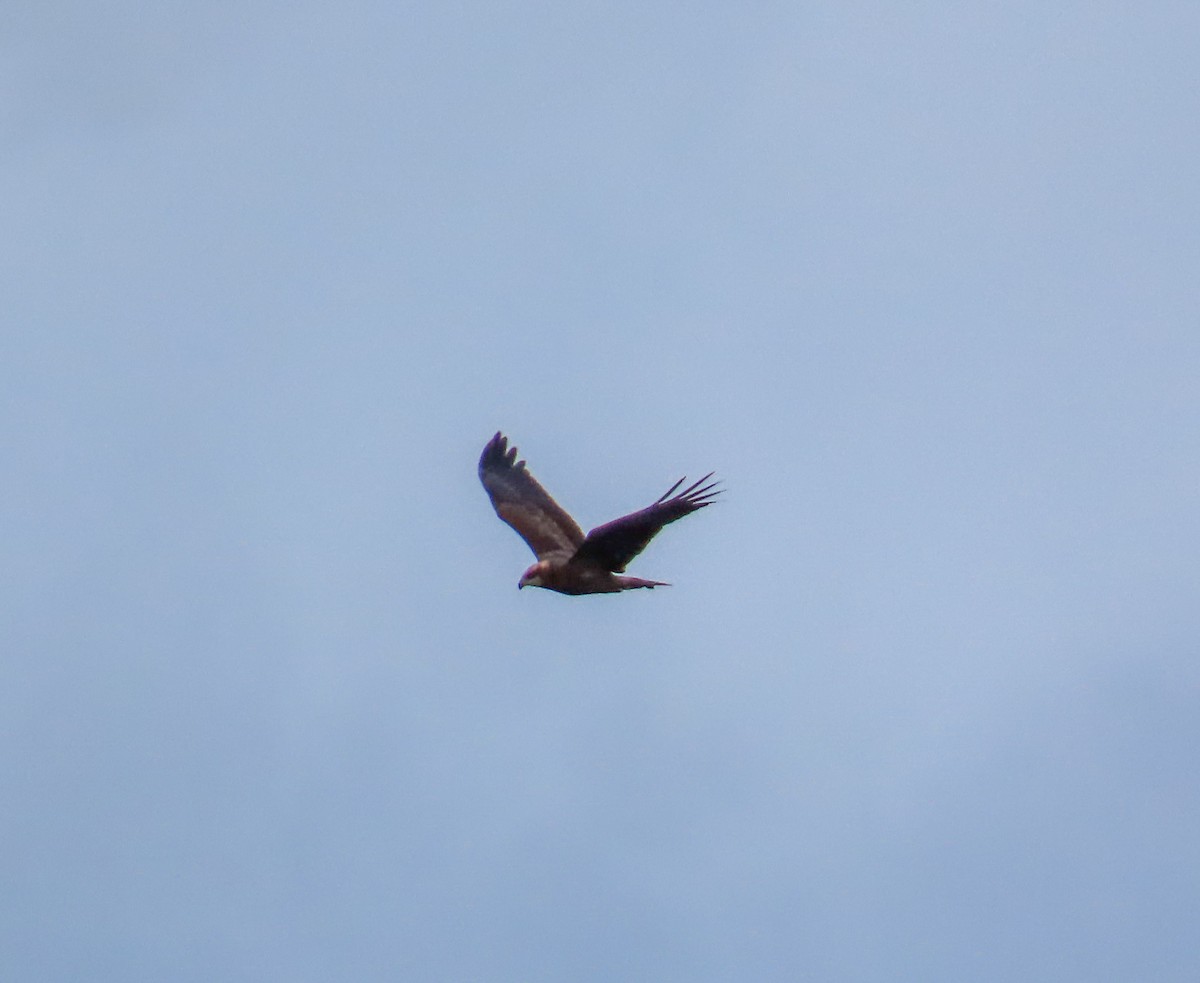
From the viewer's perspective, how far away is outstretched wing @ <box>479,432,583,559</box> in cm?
2184

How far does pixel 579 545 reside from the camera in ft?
67.3

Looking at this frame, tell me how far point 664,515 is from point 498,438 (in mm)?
4658

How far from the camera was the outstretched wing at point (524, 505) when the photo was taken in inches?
860

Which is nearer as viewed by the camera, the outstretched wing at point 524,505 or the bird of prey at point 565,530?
the bird of prey at point 565,530

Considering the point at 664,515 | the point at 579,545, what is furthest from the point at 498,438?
the point at 664,515

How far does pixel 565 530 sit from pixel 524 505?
2.55 ft

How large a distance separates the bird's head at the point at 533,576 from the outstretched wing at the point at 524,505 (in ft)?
1.58

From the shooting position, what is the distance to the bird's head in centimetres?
2081

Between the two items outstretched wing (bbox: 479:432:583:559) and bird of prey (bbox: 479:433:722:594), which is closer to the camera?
bird of prey (bbox: 479:433:722:594)

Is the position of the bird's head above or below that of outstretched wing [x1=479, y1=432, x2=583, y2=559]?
below

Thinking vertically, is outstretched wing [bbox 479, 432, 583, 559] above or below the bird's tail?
above

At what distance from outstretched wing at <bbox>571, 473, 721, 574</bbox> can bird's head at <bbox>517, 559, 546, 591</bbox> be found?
0.74 m

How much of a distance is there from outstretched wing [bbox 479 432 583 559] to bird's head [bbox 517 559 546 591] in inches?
18.9

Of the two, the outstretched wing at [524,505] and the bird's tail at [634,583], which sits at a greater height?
the outstretched wing at [524,505]
